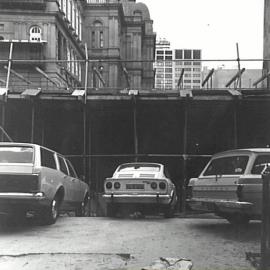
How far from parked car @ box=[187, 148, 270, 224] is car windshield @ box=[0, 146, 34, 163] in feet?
11.7

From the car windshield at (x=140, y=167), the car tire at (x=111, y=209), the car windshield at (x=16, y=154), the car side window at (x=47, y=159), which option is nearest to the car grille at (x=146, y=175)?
the car windshield at (x=140, y=167)

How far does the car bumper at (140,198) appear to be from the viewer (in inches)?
488

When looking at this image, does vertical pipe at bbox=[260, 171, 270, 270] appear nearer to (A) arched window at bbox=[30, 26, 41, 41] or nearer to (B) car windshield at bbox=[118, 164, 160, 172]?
(B) car windshield at bbox=[118, 164, 160, 172]

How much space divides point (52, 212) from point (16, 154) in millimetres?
1495

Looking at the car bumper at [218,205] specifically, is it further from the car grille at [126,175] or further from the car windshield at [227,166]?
the car grille at [126,175]

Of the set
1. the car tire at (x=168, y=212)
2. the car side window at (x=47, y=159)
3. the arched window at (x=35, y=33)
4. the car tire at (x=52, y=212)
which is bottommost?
the car tire at (x=168, y=212)

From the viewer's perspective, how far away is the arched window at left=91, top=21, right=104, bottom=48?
74.7m

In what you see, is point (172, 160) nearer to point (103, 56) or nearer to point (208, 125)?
point (208, 125)

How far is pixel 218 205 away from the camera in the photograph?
1004cm

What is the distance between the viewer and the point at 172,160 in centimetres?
2247

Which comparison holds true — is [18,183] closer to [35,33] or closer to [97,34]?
[35,33]

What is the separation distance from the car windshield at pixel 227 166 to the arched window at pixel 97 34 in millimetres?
65143

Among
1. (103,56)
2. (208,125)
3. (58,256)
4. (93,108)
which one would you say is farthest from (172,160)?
(103,56)

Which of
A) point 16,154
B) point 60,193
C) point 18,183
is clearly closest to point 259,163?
point 60,193
